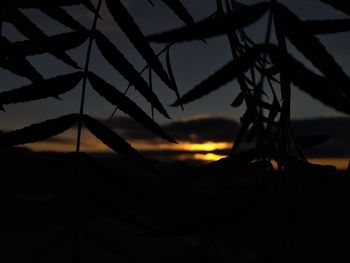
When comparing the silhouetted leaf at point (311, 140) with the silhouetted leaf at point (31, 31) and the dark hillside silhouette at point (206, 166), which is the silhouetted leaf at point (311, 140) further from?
the silhouetted leaf at point (31, 31)

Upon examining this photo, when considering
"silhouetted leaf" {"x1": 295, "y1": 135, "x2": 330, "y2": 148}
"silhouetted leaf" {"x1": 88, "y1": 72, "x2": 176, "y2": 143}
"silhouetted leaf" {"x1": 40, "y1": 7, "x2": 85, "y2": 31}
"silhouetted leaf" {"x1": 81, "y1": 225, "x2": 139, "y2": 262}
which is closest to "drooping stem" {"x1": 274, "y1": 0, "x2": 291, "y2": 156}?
"silhouetted leaf" {"x1": 88, "y1": 72, "x2": 176, "y2": 143}

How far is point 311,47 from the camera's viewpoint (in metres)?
0.76

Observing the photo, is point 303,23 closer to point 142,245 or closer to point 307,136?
point 307,136

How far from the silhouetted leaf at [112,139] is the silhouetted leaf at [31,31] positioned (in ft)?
0.56

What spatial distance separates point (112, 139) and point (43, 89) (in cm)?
16

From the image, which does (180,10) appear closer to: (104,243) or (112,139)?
(112,139)

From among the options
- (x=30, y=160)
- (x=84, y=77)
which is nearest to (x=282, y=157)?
(x=84, y=77)

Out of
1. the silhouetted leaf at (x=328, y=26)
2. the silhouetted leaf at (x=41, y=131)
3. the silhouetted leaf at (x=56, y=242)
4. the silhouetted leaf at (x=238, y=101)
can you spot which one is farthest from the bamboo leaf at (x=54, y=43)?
the silhouetted leaf at (x=238, y=101)

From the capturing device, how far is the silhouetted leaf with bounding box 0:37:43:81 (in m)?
1.10

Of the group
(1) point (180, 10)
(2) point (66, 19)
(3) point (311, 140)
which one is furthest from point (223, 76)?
(3) point (311, 140)

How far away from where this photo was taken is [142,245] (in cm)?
632

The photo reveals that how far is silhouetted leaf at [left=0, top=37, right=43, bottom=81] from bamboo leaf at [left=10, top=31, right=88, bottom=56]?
0.01m

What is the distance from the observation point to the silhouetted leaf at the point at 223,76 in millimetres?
731

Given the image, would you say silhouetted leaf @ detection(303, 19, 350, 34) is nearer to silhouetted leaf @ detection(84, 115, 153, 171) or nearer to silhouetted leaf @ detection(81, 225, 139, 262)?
silhouetted leaf @ detection(84, 115, 153, 171)
